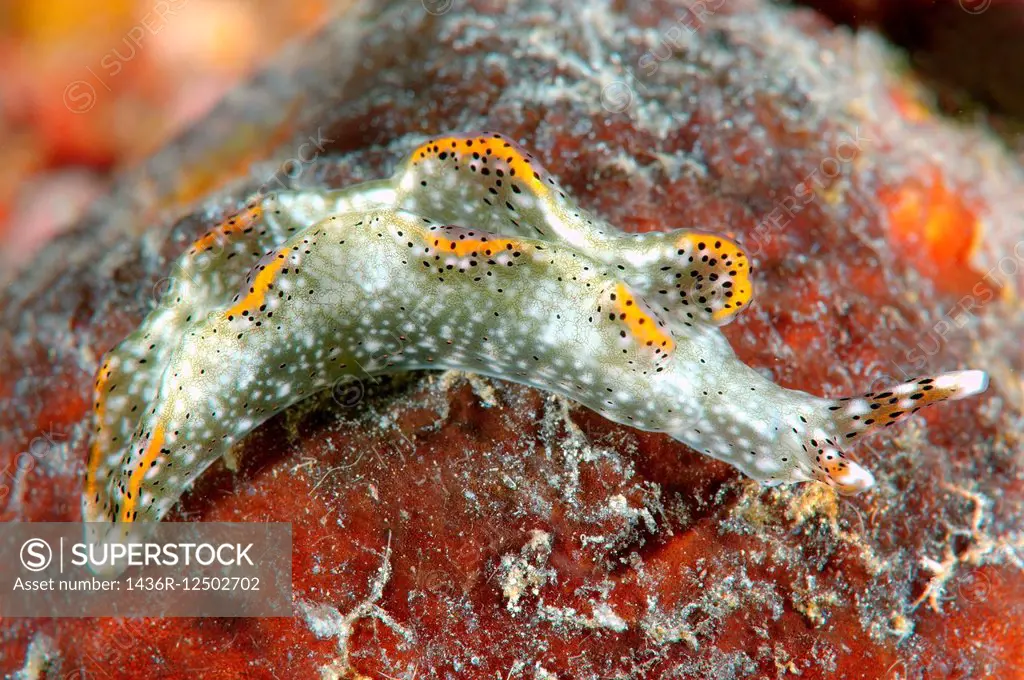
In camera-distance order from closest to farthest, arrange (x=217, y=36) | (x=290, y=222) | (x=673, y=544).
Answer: (x=673, y=544) < (x=290, y=222) < (x=217, y=36)

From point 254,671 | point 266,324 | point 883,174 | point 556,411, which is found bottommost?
point 254,671

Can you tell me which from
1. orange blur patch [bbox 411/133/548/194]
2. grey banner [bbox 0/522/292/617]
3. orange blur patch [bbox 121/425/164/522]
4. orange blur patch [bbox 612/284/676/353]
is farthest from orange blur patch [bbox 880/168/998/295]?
orange blur patch [bbox 121/425/164/522]

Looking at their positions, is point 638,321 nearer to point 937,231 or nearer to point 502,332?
point 502,332

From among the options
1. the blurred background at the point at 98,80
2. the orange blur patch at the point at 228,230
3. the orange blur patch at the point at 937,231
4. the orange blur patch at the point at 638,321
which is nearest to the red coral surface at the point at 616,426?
the orange blur patch at the point at 937,231

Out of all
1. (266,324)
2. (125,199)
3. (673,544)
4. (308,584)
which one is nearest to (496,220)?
(266,324)

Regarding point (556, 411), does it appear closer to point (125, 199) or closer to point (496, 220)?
point (496, 220)

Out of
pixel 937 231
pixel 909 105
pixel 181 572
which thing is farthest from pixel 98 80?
pixel 937 231
